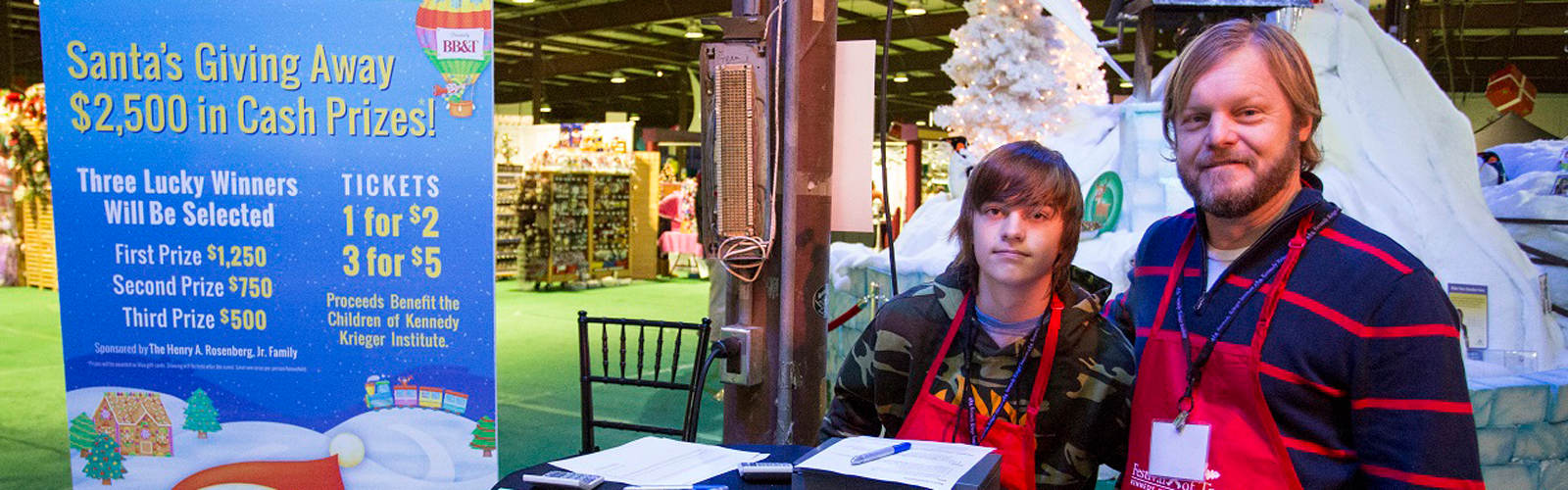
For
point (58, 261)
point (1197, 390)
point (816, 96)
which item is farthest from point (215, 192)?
point (1197, 390)

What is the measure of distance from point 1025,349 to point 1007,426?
12 centimetres

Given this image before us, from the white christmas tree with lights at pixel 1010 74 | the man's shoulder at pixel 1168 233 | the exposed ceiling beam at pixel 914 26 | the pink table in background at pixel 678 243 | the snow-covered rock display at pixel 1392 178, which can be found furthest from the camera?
the pink table in background at pixel 678 243

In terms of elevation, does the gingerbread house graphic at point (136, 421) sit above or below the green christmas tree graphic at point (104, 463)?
above

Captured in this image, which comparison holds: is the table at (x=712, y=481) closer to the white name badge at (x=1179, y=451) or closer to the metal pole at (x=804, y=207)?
the white name badge at (x=1179, y=451)

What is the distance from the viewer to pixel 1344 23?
16.0ft

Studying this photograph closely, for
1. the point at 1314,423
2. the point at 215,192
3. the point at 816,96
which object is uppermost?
the point at 816,96

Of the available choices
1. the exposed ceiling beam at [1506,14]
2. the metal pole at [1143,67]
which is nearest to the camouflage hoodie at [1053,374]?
the metal pole at [1143,67]

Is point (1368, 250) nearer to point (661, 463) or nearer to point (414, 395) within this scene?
point (661, 463)

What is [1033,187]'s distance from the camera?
4.93 feet

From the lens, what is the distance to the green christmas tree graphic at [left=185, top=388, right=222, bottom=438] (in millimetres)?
2670

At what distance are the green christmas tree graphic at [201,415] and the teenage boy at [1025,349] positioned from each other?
2031 mm

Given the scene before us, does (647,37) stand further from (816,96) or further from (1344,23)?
(816,96)

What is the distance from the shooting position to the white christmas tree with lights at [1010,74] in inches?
277

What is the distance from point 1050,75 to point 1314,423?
20.2ft
